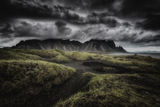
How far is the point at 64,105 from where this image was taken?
13344mm

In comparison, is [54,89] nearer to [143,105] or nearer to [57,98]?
[57,98]

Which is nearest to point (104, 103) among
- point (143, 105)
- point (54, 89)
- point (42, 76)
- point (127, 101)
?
point (127, 101)

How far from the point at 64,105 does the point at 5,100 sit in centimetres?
952

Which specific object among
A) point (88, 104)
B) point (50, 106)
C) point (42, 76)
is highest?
point (42, 76)

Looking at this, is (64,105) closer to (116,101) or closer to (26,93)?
(26,93)

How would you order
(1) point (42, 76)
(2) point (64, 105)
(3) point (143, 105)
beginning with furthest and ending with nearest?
(1) point (42, 76)
(2) point (64, 105)
(3) point (143, 105)

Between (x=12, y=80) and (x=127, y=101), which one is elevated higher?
(x=12, y=80)

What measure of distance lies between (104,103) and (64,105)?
667 centimetres

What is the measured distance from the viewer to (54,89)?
18.5 m

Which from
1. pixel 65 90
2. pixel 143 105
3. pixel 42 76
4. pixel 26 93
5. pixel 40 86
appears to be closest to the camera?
pixel 143 105

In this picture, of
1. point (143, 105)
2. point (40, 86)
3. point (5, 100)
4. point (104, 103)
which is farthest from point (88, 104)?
point (5, 100)

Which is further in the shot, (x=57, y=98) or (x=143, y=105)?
(x=57, y=98)

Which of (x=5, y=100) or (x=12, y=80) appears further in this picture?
(x=12, y=80)

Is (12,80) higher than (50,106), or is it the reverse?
(12,80)
